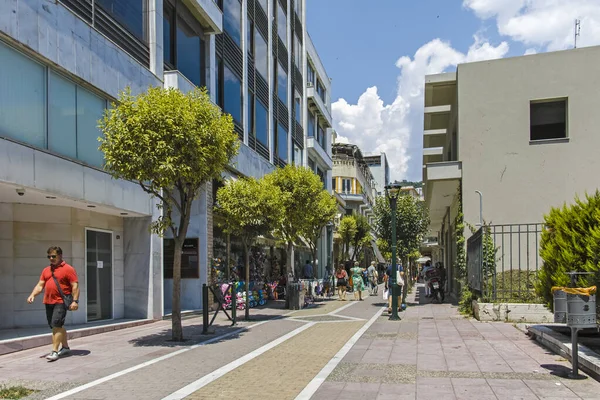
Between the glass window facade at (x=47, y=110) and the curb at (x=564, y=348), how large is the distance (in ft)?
32.5

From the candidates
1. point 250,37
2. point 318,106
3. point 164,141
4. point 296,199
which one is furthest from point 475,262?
point 318,106

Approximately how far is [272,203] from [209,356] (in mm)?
7629

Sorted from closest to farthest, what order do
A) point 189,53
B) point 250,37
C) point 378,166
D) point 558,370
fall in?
point 558,370 < point 189,53 < point 250,37 < point 378,166

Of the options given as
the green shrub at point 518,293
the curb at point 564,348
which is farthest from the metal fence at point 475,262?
the curb at point 564,348

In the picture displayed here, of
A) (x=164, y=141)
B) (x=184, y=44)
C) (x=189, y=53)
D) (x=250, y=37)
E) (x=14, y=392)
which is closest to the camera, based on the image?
(x=14, y=392)

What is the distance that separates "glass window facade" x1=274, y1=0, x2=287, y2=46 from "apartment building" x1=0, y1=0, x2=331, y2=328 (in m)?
9.10

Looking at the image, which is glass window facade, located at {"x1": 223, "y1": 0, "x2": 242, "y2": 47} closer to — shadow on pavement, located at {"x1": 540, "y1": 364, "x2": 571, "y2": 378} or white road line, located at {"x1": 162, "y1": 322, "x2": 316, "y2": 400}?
white road line, located at {"x1": 162, "y1": 322, "x2": 316, "y2": 400}

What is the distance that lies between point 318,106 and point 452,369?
110 ft

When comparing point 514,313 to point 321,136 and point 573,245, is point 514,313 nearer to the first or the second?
point 573,245

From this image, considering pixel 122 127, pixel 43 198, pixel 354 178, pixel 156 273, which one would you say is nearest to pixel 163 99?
pixel 122 127

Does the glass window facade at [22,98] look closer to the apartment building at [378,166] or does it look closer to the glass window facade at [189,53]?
the glass window facade at [189,53]

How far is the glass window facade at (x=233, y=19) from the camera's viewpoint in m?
22.0

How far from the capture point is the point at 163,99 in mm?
10953

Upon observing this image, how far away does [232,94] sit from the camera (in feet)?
73.4
